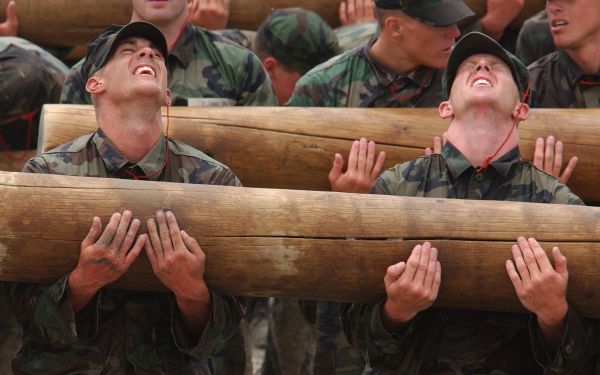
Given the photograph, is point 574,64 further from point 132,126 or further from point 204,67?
point 132,126

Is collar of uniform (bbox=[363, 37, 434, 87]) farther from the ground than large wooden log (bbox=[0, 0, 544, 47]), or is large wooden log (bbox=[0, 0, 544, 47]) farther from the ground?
collar of uniform (bbox=[363, 37, 434, 87])

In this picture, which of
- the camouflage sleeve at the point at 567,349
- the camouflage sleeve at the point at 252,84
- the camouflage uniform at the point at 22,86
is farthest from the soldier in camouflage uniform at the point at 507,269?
the camouflage uniform at the point at 22,86

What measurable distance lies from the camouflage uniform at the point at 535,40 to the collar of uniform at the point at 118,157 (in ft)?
9.90

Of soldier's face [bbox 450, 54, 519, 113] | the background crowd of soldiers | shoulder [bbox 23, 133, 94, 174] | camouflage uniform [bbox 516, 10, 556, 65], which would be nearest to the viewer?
shoulder [bbox 23, 133, 94, 174]

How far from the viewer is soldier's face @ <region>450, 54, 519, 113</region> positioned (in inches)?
280

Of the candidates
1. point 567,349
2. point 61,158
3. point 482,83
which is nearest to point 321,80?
point 482,83

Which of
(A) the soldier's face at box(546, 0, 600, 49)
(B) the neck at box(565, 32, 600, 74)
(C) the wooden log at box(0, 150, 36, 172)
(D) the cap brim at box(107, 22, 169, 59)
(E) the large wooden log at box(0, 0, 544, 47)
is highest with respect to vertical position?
(D) the cap brim at box(107, 22, 169, 59)

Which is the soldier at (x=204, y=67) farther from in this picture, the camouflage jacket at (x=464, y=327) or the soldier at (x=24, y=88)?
the camouflage jacket at (x=464, y=327)

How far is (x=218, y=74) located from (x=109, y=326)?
2.22m

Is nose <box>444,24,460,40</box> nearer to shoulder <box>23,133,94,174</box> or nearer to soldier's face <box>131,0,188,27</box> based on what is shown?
soldier's face <box>131,0,188,27</box>

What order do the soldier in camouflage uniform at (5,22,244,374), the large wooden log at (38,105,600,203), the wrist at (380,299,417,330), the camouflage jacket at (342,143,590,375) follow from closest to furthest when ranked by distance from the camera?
the soldier in camouflage uniform at (5,22,244,374) < the wrist at (380,299,417,330) < the camouflage jacket at (342,143,590,375) < the large wooden log at (38,105,600,203)

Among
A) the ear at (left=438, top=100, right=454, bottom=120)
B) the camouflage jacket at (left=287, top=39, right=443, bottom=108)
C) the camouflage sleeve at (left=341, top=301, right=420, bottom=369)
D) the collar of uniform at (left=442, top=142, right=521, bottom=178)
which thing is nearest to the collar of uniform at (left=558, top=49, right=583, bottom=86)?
the camouflage jacket at (left=287, top=39, right=443, bottom=108)

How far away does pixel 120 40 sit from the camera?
7.25 m

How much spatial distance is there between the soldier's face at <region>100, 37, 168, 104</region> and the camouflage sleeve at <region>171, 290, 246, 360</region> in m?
0.94
